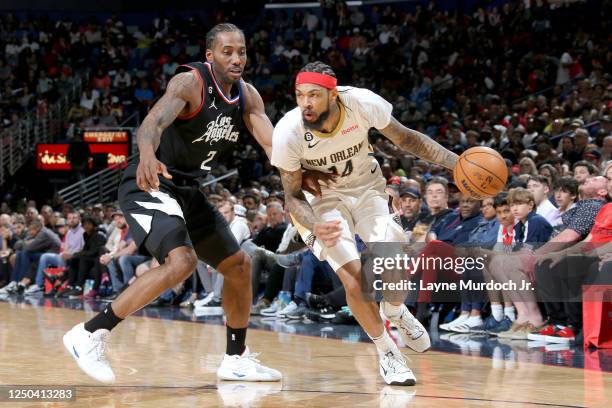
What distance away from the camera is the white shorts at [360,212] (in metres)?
5.48

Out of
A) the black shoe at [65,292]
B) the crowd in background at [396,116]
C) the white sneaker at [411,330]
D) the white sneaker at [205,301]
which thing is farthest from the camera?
the black shoe at [65,292]

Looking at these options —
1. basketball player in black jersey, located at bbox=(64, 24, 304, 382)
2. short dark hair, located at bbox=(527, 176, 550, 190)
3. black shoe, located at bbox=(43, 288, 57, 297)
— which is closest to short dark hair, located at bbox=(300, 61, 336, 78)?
basketball player in black jersey, located at bbox=(64, 24, 304, 382)

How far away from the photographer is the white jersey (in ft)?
17.2

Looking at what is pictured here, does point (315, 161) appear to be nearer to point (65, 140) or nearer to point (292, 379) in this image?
point (292, 379)

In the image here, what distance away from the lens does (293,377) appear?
5.61 meters

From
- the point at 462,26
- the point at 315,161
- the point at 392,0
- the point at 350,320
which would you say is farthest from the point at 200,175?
the point at 392,0

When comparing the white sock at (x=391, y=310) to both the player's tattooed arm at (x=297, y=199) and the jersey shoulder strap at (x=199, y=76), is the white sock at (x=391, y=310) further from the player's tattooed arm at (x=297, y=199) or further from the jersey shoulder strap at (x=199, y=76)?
the jersey shoulder strap at (x=199, y=76)

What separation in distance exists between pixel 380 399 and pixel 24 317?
20.0 feet

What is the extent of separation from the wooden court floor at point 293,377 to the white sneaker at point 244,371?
0.31ft

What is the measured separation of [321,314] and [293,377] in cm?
379

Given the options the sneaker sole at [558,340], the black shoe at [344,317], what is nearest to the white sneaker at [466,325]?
the sneaker sole at [558,340]

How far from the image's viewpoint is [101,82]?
22.6 metres

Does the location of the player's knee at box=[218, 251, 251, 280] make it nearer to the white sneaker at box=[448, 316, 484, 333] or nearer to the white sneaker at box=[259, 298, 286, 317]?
the white sneaker at box=[448, 316, 484, 333]

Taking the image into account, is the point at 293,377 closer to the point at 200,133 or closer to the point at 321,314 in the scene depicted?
the point at 200,133
